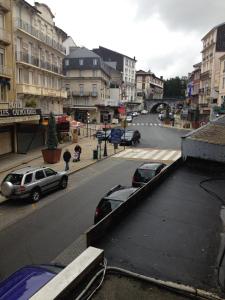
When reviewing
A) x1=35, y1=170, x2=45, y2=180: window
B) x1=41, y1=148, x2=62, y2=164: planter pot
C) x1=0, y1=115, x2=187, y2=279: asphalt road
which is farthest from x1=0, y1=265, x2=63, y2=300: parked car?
x1=41, y1=148, x2=62, y2=164: planter pot

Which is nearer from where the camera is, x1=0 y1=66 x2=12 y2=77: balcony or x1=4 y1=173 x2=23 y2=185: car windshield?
x1=4 y1=173 x2=23 y2=185: car windshield

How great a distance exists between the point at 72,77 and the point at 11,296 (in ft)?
197

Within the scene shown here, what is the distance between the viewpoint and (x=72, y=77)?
204 ft

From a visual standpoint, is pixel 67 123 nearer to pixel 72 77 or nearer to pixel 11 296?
pixel 72 77

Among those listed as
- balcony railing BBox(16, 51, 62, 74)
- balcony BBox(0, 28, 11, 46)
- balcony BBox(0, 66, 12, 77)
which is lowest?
balcony BBox(0, 66, 12, 77)

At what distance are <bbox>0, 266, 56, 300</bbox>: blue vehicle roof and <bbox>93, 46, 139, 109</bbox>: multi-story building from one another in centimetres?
8133

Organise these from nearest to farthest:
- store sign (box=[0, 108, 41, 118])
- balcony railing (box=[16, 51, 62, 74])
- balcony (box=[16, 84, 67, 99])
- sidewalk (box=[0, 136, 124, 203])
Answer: sidewalk (box=[0, 136, 124, 203]), store sign (box=[0, 108, 41, 118]), balcony (box=[16, 84, 67, 99]), balcony railing (box=[16, 51, 62, 74])

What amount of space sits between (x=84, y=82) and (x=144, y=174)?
162 ft

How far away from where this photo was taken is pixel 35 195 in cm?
1494

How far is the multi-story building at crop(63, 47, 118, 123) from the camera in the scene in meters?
60.5

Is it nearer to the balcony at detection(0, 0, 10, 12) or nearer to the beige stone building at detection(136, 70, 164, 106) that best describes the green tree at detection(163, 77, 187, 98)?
the beige stone building at detection(136, 70, 164, 106)

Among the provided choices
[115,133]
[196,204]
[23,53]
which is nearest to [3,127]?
[23,53]

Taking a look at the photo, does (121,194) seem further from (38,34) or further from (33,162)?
(38,34)

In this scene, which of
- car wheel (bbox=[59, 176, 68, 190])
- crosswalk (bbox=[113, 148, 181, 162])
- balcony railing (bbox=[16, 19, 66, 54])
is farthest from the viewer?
balcony railing (bbox=[16, 19, 66, 54])
